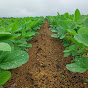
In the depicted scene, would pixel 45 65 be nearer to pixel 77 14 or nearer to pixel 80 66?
pixel 80 66

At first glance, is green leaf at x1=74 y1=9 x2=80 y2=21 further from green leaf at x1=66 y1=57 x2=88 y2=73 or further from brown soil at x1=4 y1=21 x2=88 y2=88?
green leaf at x1=66 y1=57 x2=88 y2=73

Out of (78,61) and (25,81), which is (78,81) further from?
(25,81)

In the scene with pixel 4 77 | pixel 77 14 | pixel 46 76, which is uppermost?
pixel 77 14

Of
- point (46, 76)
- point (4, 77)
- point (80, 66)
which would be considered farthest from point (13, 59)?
point (46, 76)

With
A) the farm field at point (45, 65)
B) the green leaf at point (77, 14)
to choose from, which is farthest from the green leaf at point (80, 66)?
the green leaf at point (77, 14)

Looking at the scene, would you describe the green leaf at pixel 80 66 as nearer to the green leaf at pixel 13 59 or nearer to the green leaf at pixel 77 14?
the green leaf at pixel 13 59

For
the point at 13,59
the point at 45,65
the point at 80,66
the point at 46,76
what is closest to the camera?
the point at 13,59

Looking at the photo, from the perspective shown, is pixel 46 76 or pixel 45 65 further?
pixel 45 65

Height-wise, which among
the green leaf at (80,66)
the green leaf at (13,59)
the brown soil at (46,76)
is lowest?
the brown soil at (46,76)

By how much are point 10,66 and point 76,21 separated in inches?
58.3

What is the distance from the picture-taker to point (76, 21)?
1837mm

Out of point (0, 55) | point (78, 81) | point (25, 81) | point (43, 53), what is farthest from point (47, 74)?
point (0, 55)

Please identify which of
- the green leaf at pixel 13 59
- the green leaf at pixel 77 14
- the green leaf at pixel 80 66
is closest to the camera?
the green leaf at pixel 13 59

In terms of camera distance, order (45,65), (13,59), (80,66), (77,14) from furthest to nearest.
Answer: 1. (45,65)
2. (77,14)
3. (80,66)
4. (13,59)
